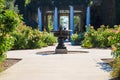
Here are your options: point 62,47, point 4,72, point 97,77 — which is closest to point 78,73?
point 97,77

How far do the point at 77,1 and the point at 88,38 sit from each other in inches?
835

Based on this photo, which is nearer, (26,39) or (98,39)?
(26,39)

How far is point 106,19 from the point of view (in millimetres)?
48375

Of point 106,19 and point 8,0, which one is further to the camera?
point 106,19

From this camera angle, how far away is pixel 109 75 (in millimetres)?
10555

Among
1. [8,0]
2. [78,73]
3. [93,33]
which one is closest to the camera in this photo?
[78,73]

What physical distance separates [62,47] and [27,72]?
34.8ft

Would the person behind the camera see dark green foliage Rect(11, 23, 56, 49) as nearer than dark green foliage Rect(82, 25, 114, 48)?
Yes

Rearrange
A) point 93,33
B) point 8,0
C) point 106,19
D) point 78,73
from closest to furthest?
point 78,73, point 93,33, point 8,0, point 106,19

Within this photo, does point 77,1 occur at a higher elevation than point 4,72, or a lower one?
higher

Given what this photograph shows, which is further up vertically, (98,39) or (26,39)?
(26,39)

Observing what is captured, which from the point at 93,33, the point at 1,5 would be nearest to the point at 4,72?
the point at 1,5

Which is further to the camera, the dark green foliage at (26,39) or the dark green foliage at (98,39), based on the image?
the dark green foliage at (98,39)

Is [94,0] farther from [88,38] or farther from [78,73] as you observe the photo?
[78,73]
